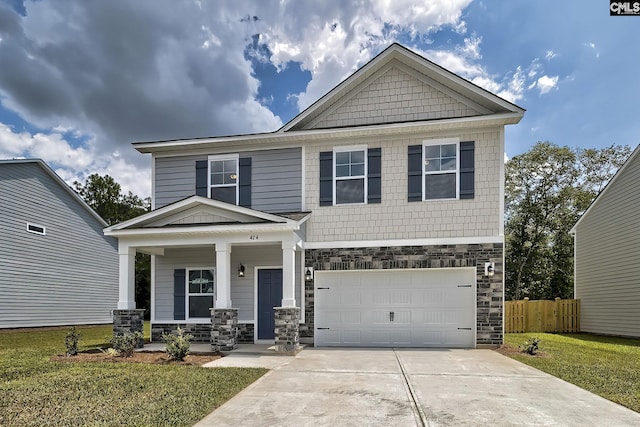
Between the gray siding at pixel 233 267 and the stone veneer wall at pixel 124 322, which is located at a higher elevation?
the gray siding at pixel 233 267

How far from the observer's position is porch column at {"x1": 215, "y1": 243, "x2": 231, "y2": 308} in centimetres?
991

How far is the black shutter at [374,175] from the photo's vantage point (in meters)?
11.0

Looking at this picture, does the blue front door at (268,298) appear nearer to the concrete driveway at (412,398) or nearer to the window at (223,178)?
the window at (223,178)

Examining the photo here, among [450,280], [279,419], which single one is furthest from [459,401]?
[450,280]

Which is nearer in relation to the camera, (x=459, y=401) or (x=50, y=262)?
(x=459, y=401)

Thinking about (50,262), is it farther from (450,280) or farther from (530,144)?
(530,144)

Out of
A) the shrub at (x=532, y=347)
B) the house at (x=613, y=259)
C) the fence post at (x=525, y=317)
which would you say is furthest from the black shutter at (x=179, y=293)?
the house at (x=613, y=259)

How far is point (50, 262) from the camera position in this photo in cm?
1705

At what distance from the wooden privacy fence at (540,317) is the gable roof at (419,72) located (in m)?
8.34

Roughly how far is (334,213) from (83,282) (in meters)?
14.2

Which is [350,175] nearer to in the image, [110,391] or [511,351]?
[511,351]

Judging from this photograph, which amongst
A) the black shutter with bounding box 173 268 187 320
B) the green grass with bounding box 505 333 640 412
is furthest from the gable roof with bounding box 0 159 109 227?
the green grass with bounding box 505 333 640 412

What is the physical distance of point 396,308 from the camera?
1084 centimetres

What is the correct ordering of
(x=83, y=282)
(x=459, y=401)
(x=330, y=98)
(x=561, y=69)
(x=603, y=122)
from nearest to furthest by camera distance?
1. (x=459, y=401)
2. (x=330, y=98)
3. (x=83, y=282)
4. (x=561, y=69)
5. (x=603, y=122)
